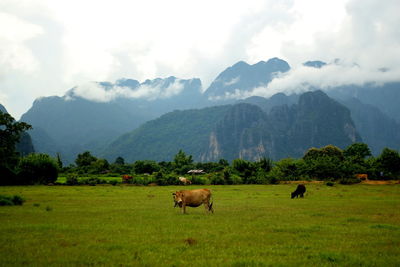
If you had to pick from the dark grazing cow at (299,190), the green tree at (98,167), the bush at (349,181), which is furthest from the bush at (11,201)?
the green tree at (98,167)

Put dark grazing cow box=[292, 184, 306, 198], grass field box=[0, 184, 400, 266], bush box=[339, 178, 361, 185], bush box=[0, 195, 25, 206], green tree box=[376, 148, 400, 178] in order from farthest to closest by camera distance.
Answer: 1. green tree box=[376, 148, 400, 178]
2. bush box=[339, 178, 361, 185]
3. dark grazing cow box=[292, 184, 306, 198]
4. bush box=[0, 195, 25, 206]
5. grass field box=[0, 184, 400, 266]

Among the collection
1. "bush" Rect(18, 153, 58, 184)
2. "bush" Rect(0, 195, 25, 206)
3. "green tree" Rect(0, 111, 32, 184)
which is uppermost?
"green tree" Rect(0, 111, 32, 184)

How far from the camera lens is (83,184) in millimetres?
60000

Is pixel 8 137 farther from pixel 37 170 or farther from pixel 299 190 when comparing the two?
pixel 37 170

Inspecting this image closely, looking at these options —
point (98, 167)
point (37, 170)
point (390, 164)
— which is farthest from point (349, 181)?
point (98, 167)

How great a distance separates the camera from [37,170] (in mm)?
56438

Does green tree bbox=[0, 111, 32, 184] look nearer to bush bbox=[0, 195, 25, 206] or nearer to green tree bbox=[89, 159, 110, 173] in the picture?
bush bbox=[0, 195, 25, 206]

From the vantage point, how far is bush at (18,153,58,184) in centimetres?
5538

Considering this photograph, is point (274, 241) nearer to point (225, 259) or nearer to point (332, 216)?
point (225, 259)

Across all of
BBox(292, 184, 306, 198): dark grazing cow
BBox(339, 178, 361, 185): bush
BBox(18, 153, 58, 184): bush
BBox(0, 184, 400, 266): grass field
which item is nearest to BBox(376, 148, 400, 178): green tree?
BBox(339, 178, 361, 185): bush

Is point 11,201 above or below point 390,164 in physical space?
A: below

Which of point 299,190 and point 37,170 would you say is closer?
point 299,190

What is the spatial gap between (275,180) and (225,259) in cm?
5804

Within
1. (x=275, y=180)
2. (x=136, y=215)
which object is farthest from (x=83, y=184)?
(x=136, y=215)
